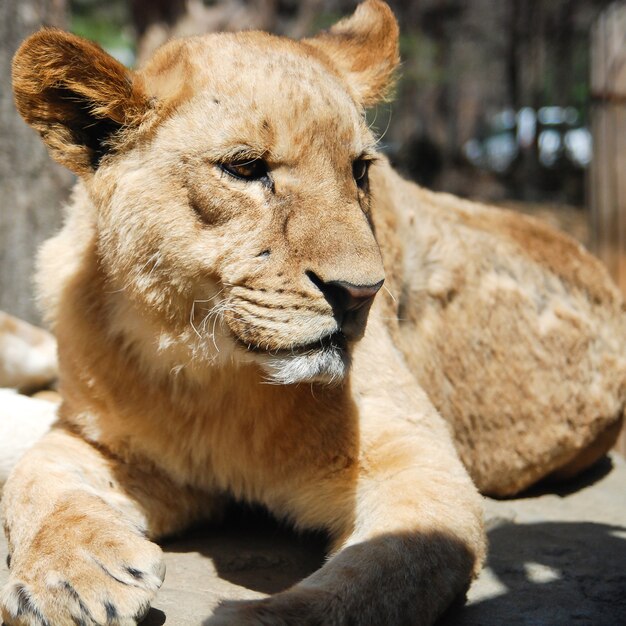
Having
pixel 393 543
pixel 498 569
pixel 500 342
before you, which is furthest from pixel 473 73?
pixel 393 543

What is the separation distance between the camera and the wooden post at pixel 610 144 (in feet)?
25.4

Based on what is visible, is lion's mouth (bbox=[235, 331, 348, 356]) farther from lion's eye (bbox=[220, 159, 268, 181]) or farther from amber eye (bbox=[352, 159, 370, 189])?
amber eye (bbox=[352, 159, 370, 189])

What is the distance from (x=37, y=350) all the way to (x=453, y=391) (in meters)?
2.08

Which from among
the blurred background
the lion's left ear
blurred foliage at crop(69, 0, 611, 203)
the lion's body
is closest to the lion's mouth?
the lion's left ear

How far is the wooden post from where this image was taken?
25.4 ft

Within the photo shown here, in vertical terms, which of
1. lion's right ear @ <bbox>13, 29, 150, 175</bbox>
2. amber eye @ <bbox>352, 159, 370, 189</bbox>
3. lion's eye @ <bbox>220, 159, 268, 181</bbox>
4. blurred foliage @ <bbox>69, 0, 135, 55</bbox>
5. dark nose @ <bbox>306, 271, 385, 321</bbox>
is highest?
blurred foliage @ <bbox>69, 0, 135, 55</bbox>

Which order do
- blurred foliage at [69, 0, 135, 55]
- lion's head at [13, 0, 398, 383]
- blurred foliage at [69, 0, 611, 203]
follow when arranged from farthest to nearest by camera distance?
blurred foliage at [69, 0, 135, 55], blurred foliage at [69, 0, 611, 203], lion's head at [13, 0, 398, 383]

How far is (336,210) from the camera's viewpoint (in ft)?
9.41

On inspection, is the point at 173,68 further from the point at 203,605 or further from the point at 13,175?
the point at 13,175

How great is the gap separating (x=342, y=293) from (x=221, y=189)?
0.54m

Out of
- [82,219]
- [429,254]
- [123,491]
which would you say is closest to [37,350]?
[82,219]

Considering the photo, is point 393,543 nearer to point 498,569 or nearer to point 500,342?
point 498,569

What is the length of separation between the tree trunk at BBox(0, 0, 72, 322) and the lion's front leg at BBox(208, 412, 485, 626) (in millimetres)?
2684

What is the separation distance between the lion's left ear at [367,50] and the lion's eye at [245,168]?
2.36 feet
